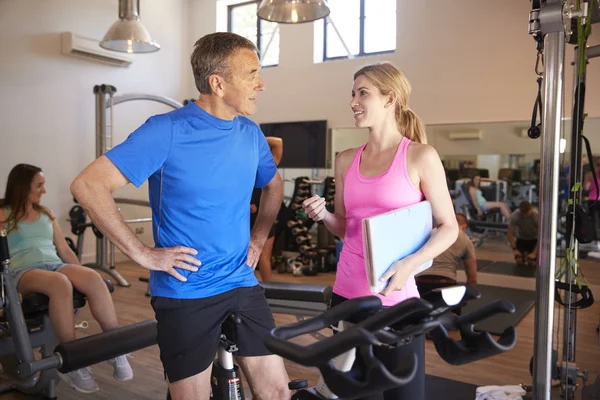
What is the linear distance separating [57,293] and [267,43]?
18.5 ft

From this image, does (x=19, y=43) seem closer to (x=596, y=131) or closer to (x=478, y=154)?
(x=478, y=154)

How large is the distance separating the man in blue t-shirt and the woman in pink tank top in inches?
10.0

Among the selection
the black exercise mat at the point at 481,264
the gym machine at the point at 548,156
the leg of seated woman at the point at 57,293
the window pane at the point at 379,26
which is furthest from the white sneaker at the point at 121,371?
the window pane at the point at 379,26

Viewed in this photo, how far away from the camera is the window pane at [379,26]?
6.76 meters

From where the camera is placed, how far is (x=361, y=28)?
7.03m

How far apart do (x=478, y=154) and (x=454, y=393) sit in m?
3.64

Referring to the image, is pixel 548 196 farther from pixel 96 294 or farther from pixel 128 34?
pixel 128 34

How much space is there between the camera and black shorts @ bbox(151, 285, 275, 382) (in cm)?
148

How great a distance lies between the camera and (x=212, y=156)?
4.98 feet

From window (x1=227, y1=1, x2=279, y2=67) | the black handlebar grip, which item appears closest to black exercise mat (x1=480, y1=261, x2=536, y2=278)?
window (x1=227, y1=1, x2=279, y2=67)

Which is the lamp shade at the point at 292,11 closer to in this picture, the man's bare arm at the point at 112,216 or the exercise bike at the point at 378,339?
the man's bare arm at the point at 112,216

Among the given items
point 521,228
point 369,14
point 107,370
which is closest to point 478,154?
point 521,228

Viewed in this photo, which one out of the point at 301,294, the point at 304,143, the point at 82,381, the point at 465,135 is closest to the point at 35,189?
the point at 82,381

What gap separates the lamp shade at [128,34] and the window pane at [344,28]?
8.60 feet
